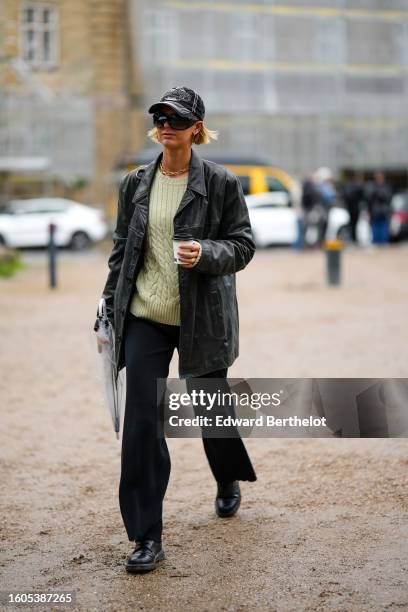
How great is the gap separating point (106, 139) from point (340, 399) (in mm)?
32892

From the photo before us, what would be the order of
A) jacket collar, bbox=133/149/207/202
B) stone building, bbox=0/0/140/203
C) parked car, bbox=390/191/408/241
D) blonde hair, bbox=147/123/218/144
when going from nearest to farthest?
jacket collar, bbox=133/149/207/202 → blonde hair, bbox=147/123/218/144 → parked car, bbox=390/191/408/241 → stone building, bbox=0/0/140/203

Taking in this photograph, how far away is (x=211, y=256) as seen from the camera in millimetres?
4336

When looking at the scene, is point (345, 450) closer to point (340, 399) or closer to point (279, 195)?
point (340, 399)

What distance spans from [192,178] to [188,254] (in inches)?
16.0

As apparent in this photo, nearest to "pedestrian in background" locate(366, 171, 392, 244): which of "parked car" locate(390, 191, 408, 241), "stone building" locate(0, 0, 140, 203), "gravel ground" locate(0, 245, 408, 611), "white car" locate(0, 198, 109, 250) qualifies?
"parked car" locate(390, 191, 408, 241)

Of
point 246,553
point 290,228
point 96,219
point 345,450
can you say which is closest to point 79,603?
point 246,553

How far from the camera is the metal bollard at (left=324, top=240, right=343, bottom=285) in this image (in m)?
16.5

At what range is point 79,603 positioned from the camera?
405 cm

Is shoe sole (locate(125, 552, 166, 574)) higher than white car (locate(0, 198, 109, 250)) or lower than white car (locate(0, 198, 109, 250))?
higher

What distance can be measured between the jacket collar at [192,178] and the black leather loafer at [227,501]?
58.8 inches

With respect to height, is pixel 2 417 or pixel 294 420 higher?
pixel 294 420

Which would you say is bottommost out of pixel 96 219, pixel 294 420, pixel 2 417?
pixel 96 219

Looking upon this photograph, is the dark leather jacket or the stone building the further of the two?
the stone building

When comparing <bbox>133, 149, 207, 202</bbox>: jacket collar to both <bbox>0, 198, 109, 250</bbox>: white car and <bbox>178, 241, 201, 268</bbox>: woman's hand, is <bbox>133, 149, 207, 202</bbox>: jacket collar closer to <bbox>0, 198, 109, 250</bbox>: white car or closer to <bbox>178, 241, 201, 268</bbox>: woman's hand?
<bbox>178, 241, 201, 268</bbox>: woman's hand
